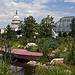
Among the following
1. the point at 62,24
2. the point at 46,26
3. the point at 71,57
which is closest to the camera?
the point at 71,57

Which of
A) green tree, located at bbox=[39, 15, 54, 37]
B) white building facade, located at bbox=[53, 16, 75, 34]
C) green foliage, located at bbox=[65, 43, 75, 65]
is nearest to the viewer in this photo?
green foliage, located at bbox=[65, 43, 75, 65]

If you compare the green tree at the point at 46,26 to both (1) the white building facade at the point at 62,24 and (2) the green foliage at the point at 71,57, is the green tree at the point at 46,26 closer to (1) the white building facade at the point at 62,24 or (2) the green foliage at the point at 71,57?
(2) the green foliage at the point at 71,57

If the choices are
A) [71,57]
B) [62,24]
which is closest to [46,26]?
[71,57]

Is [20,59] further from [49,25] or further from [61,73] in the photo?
[49,25]

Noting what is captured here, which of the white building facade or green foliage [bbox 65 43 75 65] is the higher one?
the white building facade

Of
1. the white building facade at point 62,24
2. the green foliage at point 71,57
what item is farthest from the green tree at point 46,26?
the white building facade at point 62,24

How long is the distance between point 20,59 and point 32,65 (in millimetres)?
2316

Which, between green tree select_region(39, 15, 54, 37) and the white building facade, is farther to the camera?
the white building facade

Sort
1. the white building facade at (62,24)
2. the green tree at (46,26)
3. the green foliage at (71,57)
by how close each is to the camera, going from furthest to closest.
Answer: the white building facade at (62,24) → the green tree at (46,26) → the green foliage at (71,57)

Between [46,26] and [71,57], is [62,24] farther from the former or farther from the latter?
[71,57]

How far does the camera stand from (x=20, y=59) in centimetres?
1265

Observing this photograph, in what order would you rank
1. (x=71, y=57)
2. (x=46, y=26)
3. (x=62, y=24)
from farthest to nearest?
(x=62, y=24) < (x=46, y=26) < (x=71, y=57)

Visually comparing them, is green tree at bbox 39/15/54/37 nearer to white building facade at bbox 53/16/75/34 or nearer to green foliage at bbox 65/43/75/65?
green foliage at bbox 65/43/75/65

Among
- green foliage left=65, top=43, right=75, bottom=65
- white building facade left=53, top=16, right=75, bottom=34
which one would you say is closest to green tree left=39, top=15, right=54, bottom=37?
green foliage left=65, top=43, right=75, bottom=65
